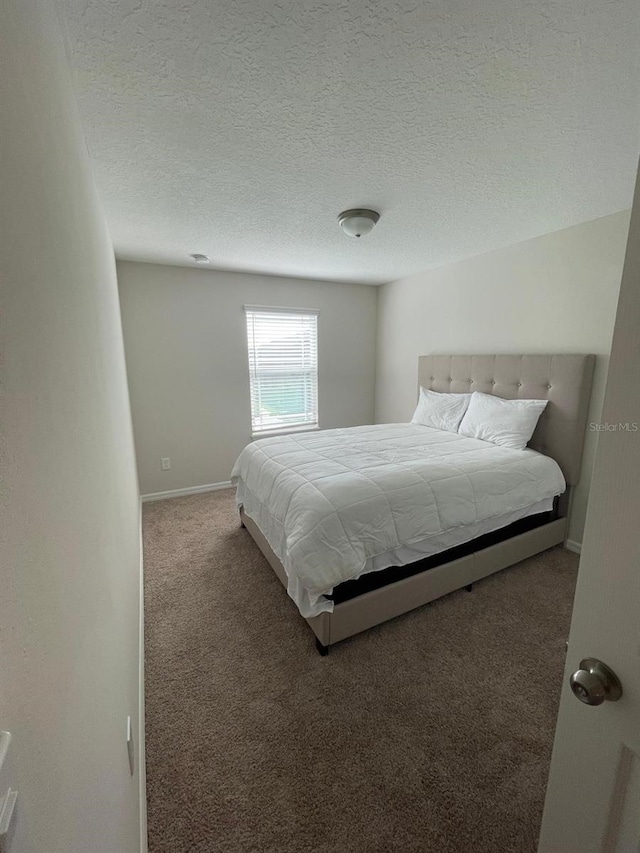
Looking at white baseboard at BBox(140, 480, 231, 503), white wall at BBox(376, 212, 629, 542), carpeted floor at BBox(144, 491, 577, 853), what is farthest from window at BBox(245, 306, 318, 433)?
carpeted floor at BBox(144, 491, 577, 853)

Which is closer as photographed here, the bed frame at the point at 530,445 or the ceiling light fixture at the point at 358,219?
the bed frame at the point at 530,445

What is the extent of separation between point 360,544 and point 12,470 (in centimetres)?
154

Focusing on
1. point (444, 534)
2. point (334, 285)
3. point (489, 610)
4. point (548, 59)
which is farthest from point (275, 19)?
point (334, 285)

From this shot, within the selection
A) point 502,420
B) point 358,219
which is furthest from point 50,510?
point 502,420

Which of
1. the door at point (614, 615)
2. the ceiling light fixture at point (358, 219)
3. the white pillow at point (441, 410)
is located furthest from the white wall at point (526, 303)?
the door at point (614, 615)

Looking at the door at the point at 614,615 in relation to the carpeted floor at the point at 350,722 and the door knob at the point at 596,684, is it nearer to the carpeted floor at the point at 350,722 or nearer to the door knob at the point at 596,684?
the door knob at the point at 596,684

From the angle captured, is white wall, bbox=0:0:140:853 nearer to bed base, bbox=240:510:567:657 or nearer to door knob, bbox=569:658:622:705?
door knob, bbox=569:658:622:705

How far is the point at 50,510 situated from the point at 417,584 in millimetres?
1864

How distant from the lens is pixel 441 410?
11.0 feet

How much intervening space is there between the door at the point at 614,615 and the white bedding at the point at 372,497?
1.09 metres

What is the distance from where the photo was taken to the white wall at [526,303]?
2.40 m

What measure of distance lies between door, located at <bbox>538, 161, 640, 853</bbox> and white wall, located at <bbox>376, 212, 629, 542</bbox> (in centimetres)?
241

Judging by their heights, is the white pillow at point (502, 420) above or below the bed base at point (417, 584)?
above

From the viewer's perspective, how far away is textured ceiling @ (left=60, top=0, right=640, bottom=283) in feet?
3.20
